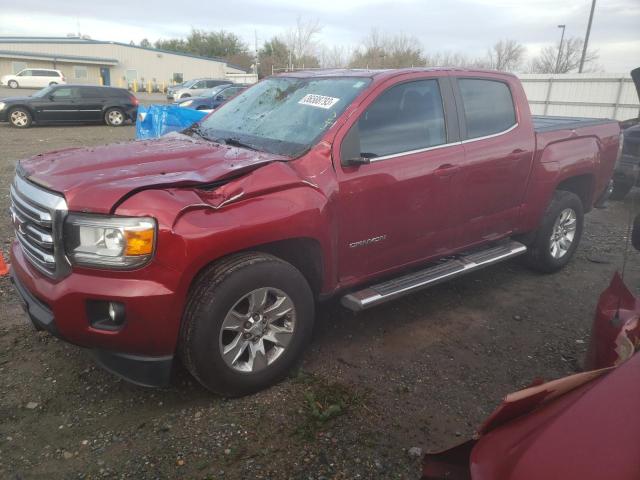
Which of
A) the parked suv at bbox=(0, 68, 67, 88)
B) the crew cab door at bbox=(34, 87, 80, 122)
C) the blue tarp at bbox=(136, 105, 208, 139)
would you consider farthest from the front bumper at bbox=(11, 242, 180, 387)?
the parked suv at bbox=(0, 68, 67, 88)

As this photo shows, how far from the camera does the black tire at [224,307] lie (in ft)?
8.48

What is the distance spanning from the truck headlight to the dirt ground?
3.08 ft

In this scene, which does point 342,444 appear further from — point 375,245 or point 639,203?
point 639,203

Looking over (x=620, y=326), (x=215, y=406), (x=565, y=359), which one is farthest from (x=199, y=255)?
(x=565, y=359)

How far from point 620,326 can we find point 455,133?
74.3 inches

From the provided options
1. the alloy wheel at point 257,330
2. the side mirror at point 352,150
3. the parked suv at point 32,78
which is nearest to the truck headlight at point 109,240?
the alloy wheel at point 257,330

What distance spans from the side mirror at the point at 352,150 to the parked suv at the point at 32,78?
4107 centimetres

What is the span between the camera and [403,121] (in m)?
3.53

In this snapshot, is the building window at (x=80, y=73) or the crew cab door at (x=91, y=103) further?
the building window at (x=80, y=73)

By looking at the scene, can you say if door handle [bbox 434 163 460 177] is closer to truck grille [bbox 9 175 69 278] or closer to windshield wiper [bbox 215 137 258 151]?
windshield wiper [bbox 215 137 258 151]

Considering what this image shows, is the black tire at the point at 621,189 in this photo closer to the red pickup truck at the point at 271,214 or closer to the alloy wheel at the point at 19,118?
the red pickup truck at the point at 271,214

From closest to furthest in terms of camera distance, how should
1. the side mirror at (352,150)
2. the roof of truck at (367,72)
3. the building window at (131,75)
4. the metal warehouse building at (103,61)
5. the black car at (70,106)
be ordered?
the side mirror at (352,150) < the roof of truck at (367,72) < the black car at (70,106) < the metal warehouse building at (103,61) < the building window at (131,75)

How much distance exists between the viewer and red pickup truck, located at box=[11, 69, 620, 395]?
246 centimetres

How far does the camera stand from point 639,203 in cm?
807
